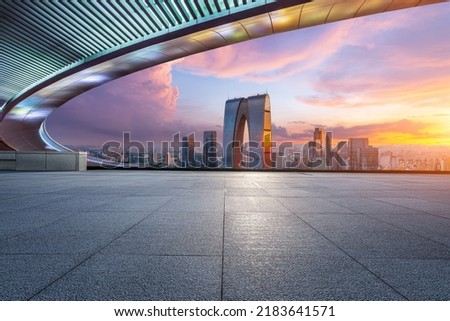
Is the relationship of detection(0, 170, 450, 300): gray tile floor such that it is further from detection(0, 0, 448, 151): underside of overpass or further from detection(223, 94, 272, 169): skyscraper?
detection(223, 94, 272, 169): skyscraper

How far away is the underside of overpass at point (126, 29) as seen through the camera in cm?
2003

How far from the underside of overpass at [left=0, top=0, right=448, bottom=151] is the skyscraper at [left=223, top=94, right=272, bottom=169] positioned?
52916 mm

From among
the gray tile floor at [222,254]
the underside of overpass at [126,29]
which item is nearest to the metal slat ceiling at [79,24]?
the underside of overpass at [126,29]

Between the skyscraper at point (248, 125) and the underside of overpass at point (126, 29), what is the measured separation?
5292 cm

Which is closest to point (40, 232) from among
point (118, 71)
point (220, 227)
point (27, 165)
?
point (220, 227)

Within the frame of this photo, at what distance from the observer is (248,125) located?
91625 millimetres

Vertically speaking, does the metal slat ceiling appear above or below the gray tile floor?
above

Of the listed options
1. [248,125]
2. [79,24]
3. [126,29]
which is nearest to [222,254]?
[79,24]

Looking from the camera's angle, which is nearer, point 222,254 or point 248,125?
point 222,254

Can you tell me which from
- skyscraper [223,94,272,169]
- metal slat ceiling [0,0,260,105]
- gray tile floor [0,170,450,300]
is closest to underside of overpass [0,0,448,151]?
metal slat ceiling [0,0,260,105]

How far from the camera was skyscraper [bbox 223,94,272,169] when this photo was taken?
8593 centimetres

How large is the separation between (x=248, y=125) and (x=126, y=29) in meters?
69.7

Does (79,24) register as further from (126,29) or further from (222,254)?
(222,254)

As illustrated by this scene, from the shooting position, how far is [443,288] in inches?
97.0
